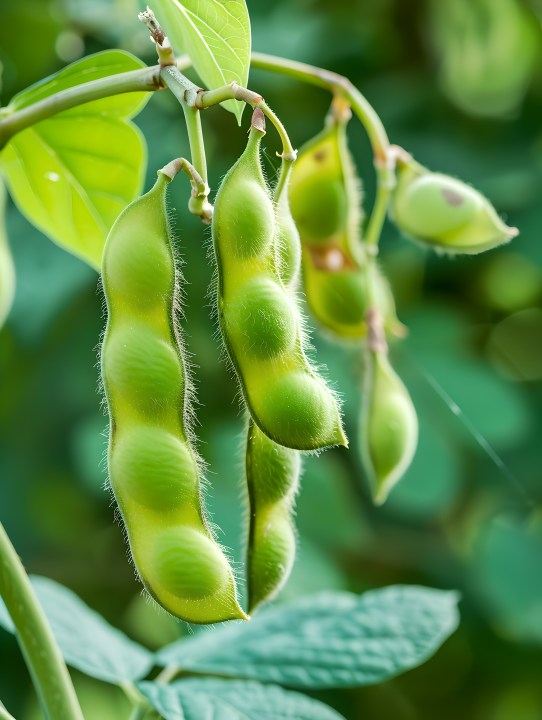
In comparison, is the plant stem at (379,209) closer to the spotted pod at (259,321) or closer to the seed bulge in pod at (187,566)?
the spotted pod at (259,321)

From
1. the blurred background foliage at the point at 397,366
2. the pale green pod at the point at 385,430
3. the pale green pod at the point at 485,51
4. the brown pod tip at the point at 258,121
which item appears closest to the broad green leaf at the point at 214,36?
the brown pod tip at the point at 258,121

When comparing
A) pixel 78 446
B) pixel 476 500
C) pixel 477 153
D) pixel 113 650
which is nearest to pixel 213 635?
pixel 113 650

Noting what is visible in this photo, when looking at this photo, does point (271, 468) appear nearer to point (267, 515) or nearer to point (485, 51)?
point (267, 515)

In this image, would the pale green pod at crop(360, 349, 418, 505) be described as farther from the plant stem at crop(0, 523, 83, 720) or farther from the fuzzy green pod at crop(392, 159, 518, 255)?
the plant stem at crop(0, 523, 83, 720)

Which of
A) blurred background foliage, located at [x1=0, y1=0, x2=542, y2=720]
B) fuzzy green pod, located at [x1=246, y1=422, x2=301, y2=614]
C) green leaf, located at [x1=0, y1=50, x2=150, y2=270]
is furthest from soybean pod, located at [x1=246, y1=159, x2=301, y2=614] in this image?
blurred background foliage, located at [x1=0, y1=0, x2=542, y2=720]

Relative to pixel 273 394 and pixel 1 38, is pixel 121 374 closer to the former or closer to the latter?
pixel 273 394

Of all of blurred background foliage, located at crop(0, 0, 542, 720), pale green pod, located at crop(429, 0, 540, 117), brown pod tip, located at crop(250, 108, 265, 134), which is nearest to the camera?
brown pod tip, located at crop(250, 108, 265, 134)

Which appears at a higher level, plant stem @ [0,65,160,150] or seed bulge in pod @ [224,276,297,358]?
plant stem @ [0,65,160,150]

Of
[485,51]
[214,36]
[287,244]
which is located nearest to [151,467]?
[287,244]
